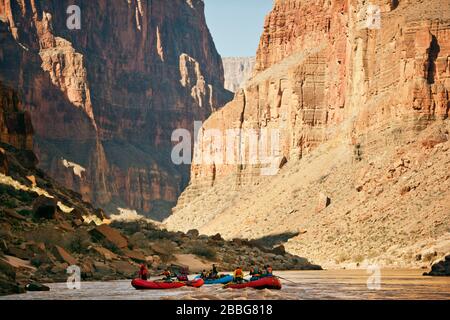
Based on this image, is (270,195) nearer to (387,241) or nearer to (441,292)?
(387,241)

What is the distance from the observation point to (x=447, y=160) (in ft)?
366

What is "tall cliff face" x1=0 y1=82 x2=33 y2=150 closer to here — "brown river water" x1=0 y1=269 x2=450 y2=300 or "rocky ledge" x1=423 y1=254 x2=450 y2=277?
"brown river water" x1=0 y1=269 x2=450 y2=300

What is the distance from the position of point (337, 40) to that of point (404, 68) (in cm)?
3766

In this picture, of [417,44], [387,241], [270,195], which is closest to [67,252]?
[387,241]

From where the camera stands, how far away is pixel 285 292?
62094mm

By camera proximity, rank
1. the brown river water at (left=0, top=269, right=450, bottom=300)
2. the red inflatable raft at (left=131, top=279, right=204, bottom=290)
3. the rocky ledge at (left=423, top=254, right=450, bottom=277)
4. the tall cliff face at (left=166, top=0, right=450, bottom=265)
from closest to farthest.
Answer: the brown river water at (left=0, top=269, right=450, bottom=300) → the red inflatable raft at (left=131, top=279, right=204, bottom=290) → the rocky ledge at (left=423, top=254, right=450, bottom=277) → the tall cliff face at (left=166, top=0, right=450, bottom=265)

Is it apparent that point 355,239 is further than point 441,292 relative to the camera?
Yes

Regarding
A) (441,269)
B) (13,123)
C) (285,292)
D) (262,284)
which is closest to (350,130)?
(13,123)

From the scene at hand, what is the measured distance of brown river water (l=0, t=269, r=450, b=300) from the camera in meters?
56.9

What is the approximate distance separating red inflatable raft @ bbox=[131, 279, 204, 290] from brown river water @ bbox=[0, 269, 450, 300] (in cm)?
30

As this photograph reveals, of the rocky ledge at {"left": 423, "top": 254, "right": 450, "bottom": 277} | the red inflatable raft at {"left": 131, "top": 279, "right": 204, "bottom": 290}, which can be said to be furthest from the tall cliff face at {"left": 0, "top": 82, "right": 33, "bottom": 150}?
the red inflatable raft at {"left": 131, "top": 279, "right": 204, "bottom": 290}

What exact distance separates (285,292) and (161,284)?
21.4 ft

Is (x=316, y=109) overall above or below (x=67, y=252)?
above
